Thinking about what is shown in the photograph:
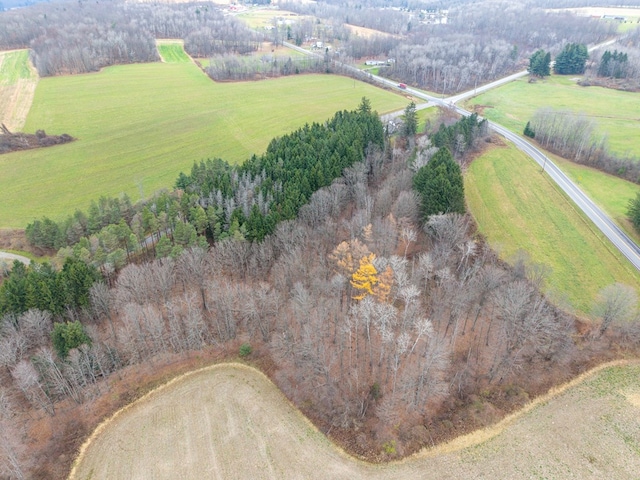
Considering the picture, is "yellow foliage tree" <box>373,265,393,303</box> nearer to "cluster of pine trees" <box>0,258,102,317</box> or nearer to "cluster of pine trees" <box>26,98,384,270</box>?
"cluster of pine trees" <box>26,98,384,270</box>

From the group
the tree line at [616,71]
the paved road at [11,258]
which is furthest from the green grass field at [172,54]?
the tree line at [616,71]

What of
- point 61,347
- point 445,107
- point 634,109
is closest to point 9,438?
point 61,347

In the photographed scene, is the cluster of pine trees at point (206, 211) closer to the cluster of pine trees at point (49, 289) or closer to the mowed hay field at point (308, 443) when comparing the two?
the cluster of pine trees at point (49, 289)

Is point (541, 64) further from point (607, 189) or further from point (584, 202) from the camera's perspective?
point (584, 202)

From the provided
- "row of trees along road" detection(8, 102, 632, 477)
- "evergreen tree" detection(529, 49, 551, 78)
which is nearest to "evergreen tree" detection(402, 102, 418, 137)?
"row of trees along road" detection(8, 102, 632, 477)

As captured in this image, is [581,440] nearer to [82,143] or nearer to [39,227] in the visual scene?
[39,227]

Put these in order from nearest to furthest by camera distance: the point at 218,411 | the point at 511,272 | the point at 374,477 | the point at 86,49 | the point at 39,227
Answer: the point at 374,477, the point at 218,411, the point at 511,272, the point at 39,227, the point at 86,49
